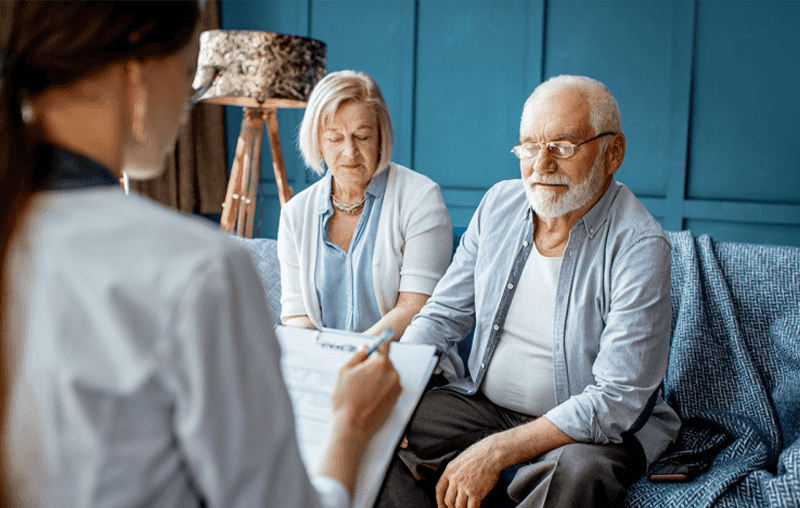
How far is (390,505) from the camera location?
135 cm

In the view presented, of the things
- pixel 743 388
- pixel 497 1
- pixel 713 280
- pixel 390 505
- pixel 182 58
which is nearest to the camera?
pixel 182 58

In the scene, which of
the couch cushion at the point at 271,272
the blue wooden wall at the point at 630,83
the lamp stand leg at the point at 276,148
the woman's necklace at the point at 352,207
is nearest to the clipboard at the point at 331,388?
the woman's necklace at the point at 352,207

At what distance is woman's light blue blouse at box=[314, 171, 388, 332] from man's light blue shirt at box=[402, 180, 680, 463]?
0.27 meters

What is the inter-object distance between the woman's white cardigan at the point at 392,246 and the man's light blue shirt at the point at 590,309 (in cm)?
15

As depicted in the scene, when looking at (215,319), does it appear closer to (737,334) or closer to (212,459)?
(212,459)

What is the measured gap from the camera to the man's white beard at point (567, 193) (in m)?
1.49

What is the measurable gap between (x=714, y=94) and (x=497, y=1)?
4.34 feet

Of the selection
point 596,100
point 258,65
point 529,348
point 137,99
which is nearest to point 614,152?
point 596,100

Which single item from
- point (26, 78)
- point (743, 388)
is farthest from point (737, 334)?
point (26, 78)

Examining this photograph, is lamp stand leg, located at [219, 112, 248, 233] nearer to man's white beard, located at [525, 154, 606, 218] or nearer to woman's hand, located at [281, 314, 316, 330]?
woman's hand, located at [281, 314, 316, 330]

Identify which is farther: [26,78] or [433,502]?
[433,502]

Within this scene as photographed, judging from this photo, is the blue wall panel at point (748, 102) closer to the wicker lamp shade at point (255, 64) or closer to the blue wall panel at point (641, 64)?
the blue wall panel at point (641, 64)

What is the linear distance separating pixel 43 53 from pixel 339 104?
4.87ft

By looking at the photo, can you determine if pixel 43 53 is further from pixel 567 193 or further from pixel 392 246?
pixel 392 246
